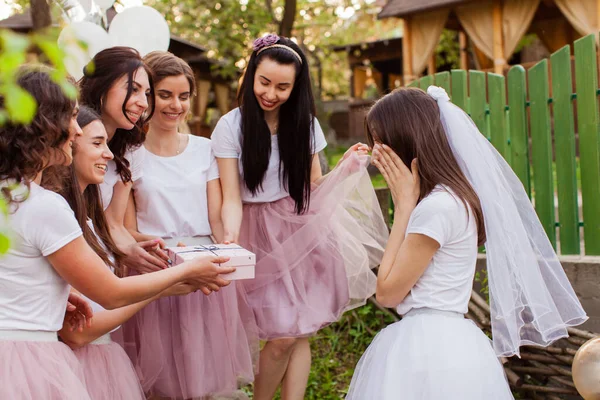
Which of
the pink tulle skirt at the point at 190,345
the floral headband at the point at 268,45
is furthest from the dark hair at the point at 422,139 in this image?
the pink tulle skirt at the point at 190,345

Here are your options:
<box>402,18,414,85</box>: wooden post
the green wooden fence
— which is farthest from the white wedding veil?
<box>402,18,414,85</box>: wooden post

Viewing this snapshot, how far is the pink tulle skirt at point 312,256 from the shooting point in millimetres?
3334

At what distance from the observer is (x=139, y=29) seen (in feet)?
15.0

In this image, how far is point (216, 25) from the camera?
43.8ft

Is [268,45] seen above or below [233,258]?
above

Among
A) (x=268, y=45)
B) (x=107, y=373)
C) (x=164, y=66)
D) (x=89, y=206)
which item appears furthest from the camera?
(x=268, y=45)

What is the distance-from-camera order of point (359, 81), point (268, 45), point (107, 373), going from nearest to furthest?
point (107, 373)
point (268, 45)
point (359, 81)

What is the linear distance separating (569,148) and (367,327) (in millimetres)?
1898

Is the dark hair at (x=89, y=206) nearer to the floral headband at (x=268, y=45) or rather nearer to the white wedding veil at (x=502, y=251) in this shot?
the floral headband at (x=268, y=45)

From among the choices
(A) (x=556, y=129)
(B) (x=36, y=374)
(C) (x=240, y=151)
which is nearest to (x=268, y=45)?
(C) (x=240, y=151)

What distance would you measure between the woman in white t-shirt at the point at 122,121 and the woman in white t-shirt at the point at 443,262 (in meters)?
1.09

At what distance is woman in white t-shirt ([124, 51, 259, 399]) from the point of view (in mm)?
3178

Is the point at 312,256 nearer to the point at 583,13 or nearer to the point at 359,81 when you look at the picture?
the point at 583,13

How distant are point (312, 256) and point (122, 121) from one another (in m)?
1.17
